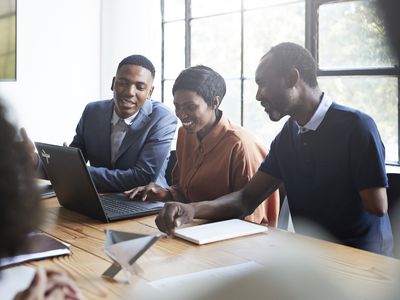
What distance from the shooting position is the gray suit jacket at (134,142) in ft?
7.66

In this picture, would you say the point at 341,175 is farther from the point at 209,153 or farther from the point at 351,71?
the point at 351,71

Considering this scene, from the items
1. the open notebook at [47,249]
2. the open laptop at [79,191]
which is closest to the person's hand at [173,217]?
the open laptop at [79,191]

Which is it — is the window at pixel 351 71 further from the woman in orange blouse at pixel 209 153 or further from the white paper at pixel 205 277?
the white paper at pixel 205 277

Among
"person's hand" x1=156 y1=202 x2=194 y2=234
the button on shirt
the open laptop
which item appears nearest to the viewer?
"person's hand" x1=156 y1=202 x2=194 y2=234

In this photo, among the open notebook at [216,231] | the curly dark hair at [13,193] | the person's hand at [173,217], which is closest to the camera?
the curly dark hair at [13,193]

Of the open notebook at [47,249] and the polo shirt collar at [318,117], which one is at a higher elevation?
the polo shirt collar at [318,117]

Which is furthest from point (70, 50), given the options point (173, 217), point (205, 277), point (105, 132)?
point (205, 277)

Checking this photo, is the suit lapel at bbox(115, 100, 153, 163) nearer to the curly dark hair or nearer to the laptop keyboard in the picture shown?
the laptop keyboard

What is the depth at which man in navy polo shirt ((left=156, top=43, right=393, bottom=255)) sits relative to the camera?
1.56 meters

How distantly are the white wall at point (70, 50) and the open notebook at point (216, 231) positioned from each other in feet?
9.55

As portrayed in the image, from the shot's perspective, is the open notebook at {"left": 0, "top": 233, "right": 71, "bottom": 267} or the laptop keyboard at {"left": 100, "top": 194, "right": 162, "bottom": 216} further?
the laptop keyboard at {"left": 100, "top": 194, "right": 162, "bottom": 216}

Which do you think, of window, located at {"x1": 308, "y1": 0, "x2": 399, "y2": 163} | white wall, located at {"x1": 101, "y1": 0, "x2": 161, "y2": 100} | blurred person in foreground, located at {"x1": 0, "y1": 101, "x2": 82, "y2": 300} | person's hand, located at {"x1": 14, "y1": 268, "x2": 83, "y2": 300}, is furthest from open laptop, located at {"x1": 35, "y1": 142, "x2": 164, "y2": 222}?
white wall, located at {"x1": 101, "y1": 0, "x2": 161, "y2": 100}

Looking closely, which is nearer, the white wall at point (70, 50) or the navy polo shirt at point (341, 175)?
the navy polo shirt at point (341, 175)

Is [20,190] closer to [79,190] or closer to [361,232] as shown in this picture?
[79,190]
